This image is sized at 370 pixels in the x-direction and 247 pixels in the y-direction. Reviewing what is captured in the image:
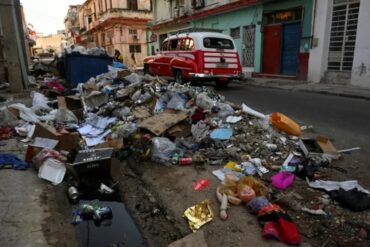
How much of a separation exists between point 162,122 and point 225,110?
61.3 inches

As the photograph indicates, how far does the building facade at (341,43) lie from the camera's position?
10539 mm

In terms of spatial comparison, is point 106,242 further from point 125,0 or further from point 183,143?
point 125,0

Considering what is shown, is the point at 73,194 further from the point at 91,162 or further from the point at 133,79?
the point at 133,79

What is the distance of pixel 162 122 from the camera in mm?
5125

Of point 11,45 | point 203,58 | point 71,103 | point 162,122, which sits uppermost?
point 11,45

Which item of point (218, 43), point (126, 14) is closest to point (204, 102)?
point (218, 43)

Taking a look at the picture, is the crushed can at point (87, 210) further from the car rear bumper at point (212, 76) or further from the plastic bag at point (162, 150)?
the car rear bumper at point (212, 76)

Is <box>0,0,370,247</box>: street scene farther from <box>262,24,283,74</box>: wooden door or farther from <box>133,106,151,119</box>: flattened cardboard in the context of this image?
<box>262,24,283,74</box>: wooden door

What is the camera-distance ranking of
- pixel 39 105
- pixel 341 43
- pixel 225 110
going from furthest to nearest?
pixel 341 43 < pixel 39 105 < pixel 225 110

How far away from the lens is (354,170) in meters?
4.02

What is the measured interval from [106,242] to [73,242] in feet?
1.15

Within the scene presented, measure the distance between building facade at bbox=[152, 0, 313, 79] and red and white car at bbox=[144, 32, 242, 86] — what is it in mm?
1732

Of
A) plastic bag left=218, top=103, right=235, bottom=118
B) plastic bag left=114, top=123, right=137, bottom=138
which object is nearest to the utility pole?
plastic bag left=114, top=123, right=137, bottom=138

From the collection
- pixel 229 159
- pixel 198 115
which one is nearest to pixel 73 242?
pixel 229 159
